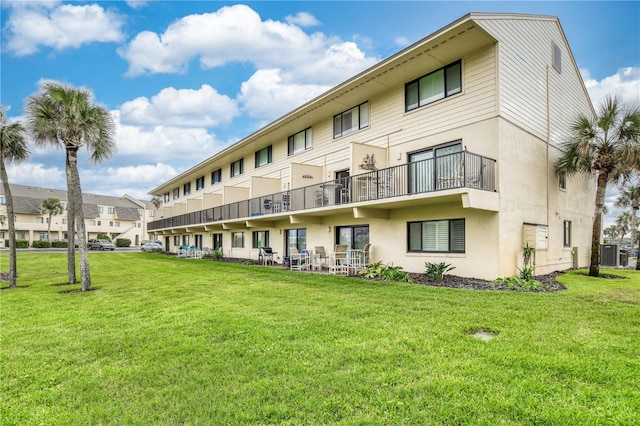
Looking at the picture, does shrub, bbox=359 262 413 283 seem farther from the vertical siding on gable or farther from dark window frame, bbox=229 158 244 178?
dark window frame, bbox=229 158 244 178

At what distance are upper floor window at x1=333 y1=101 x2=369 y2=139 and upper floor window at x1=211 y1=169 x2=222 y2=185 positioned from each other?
1612cm

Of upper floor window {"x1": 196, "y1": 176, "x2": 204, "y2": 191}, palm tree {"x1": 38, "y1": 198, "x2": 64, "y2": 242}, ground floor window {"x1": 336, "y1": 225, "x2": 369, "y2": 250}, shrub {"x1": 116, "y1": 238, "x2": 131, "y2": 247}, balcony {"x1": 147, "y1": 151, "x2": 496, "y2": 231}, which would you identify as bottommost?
shrub {"x1": 116, "y1": 238, "x2": 131, "y2": 247}

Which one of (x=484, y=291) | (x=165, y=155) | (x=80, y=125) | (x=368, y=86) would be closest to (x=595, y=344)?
(x=484, y=291)

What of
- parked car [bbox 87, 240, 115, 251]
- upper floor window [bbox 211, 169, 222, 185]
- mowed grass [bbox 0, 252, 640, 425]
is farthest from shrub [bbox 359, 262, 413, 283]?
parked car [bbox 87, 240, 115, 251]

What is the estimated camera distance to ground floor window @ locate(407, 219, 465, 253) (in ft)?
39.6

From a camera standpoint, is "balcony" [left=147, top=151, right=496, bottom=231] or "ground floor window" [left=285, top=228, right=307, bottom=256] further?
"ground floor window" [left=285, top=228, right=307, bottom=256]

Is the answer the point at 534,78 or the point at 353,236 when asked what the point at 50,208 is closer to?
the point at 353,236

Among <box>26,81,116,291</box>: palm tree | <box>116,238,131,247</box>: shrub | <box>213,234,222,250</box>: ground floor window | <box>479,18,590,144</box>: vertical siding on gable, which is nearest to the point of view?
<box>26,81,116,291</box>: palm tree

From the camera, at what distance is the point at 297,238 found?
65.9 ft

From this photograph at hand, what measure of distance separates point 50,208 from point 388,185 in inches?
2574

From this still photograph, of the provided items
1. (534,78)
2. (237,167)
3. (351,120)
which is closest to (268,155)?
(237,167)

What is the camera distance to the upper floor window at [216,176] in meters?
30.8

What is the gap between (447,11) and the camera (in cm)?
1493

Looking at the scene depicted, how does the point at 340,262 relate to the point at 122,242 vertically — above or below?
above
